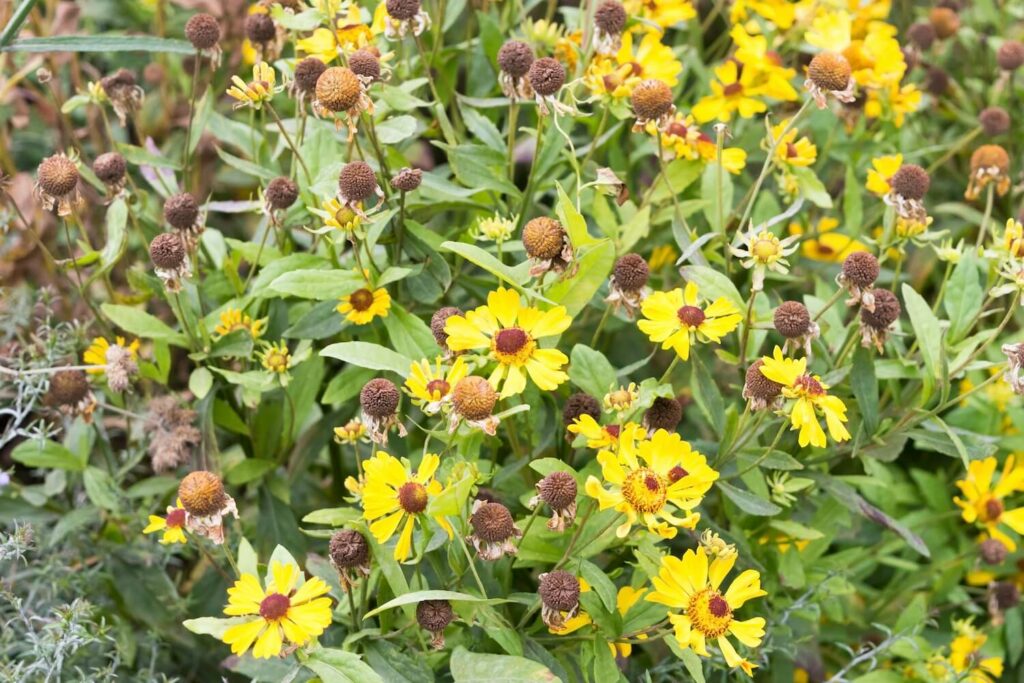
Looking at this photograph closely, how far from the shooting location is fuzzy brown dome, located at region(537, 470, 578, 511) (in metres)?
0.96

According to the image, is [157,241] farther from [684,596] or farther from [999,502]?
[999,502]

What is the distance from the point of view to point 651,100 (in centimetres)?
114

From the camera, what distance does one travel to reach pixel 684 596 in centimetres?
102

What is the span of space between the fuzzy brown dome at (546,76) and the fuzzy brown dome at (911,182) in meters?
0.39

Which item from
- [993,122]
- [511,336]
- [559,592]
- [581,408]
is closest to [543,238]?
[511,336]

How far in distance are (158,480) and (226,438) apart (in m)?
0.30

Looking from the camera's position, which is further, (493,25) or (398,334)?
(493,25)

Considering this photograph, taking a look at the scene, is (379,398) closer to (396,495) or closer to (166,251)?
(396,495)

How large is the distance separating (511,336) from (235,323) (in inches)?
15.5

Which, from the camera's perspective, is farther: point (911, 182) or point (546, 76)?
point (911, 182)

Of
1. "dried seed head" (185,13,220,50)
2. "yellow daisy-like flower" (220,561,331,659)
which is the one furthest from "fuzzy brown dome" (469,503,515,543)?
"dried seed head" (185,13,220,50)

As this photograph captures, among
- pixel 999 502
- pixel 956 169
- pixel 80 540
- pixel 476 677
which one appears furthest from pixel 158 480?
pixel 956 169

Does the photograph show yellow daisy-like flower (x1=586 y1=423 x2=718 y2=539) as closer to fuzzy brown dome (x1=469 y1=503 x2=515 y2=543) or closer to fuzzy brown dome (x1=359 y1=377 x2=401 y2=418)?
fuzzy brown dome (x1=469 y1=503 x2=515 y2=543)

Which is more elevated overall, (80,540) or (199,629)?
(199,629)
